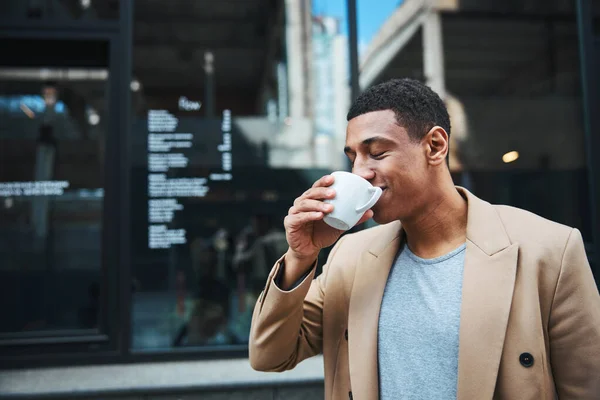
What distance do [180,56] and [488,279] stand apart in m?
3.69

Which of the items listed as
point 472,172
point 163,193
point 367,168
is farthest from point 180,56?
point 367,168

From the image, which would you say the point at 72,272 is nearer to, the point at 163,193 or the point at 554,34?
the point at 163,193

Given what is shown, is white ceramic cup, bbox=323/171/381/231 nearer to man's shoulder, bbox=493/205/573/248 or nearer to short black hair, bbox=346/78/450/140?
short black hair, bbox=346/78/450/140

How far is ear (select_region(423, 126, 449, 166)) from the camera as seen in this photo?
1.39 m

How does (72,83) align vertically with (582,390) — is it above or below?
above

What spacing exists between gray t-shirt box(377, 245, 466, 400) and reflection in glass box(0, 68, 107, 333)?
10.6 ft

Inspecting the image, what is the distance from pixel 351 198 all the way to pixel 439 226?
1.21 feet

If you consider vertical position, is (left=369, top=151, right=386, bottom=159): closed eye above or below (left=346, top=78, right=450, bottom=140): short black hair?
below

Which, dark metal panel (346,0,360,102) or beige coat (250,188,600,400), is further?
dark metal panel (346,0,360,102)

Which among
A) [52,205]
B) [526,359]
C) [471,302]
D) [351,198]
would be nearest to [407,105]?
[351,198]

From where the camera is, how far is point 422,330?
1.30 metres

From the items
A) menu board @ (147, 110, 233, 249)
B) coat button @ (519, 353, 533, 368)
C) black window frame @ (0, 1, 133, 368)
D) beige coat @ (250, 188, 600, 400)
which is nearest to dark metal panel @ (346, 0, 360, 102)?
menu board @ (147, 110, 233, 249)

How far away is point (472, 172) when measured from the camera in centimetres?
419

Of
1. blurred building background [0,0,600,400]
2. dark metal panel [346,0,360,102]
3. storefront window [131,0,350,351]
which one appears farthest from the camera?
dark metal panel [346,0,360,102]
